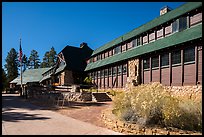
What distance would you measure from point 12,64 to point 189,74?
7051 centimetres

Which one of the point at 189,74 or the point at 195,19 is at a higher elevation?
the point at 195,19

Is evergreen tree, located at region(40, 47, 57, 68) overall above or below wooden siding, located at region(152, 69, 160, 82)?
above

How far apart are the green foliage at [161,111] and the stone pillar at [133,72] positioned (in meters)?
12.2

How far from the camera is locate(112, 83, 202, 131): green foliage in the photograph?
6.58 meters

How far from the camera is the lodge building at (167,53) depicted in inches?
570

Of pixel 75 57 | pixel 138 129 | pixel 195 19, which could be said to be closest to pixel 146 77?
pixel 195 19

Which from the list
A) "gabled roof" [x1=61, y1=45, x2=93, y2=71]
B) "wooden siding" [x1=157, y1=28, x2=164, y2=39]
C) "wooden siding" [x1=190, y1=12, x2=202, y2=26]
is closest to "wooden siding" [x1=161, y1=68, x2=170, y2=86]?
"wooden siding" [x1=157, y1=28, x2=164, y2=39]

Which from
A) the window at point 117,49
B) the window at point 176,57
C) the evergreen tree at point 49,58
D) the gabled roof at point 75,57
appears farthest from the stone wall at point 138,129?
the evergreen tree at point 49,58

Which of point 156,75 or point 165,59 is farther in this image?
point 156,75

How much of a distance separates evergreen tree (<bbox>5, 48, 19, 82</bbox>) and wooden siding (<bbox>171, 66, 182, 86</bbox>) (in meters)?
Answer: 59.7

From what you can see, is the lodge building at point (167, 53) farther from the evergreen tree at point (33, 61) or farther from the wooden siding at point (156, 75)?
the evergreen tree at point (33, 61)

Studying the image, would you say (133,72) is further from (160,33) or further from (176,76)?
(176,76)

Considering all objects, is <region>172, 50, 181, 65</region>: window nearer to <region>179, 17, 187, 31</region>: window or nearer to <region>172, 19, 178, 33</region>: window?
<region>179, 17, 187, 31</region>: window

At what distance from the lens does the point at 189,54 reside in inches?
579
